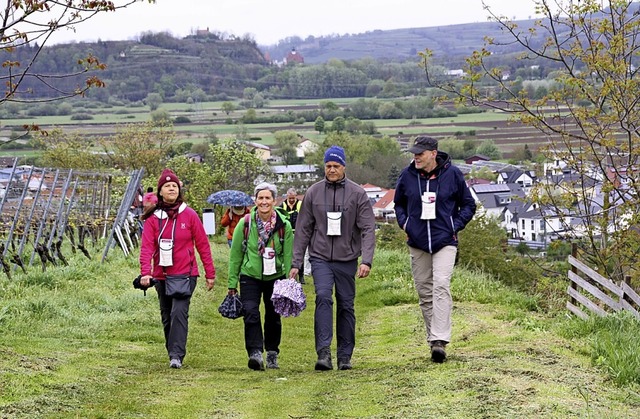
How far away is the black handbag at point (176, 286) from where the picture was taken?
10.9 metres

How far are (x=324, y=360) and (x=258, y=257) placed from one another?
1243 millimetres

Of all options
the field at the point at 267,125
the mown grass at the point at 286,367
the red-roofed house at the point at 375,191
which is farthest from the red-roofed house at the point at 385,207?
the mown grass at the point at 286,367

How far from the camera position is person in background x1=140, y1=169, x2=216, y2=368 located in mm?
10867

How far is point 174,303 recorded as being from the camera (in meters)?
11.0

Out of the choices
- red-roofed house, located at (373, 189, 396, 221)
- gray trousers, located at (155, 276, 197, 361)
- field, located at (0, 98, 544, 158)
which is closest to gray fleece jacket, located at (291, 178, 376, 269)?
gray trousers, located at (155, 276, 197, 361)

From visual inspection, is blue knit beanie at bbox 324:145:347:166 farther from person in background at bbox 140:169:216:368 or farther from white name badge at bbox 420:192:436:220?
person in background at bbox 140:169:216:368

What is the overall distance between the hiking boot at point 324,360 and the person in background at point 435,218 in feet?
3.33

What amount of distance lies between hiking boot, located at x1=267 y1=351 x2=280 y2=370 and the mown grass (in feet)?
0.47

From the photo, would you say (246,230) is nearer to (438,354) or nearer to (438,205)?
(438,205)

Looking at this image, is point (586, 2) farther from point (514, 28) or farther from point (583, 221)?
point (583, 221)

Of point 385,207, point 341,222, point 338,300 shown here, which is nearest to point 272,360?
point 338,300

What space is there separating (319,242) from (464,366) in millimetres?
1958

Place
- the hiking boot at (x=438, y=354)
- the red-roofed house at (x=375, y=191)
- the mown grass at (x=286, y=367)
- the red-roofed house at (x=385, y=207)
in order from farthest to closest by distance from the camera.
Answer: the red-roofed house at (x=375, y=191)
the red-roofed house at (x=385, y=207)
the hiking boot at (x=438, y=354)
the mown grass at (x=286, y=367)

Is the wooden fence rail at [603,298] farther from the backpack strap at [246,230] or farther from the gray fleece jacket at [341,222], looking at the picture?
the backpack strap at [246,230]
